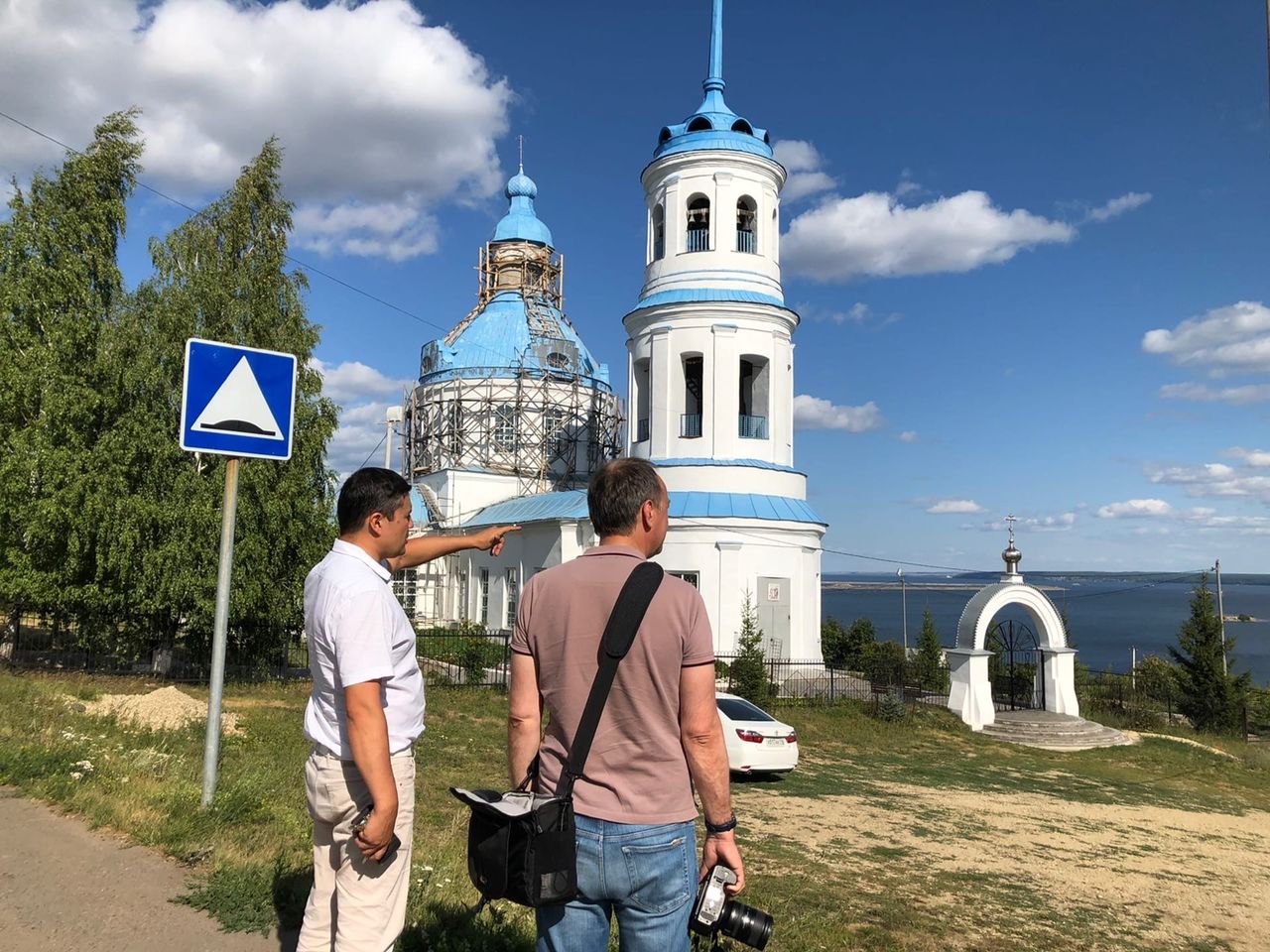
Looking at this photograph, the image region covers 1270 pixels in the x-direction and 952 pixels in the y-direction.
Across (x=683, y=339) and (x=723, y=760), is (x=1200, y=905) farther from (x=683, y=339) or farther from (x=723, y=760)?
(x=683, y=339)

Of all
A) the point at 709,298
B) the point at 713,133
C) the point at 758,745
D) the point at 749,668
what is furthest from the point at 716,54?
the point at 758,745

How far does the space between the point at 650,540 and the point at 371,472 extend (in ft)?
3.94

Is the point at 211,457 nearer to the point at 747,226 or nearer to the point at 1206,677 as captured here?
the point at 747,226

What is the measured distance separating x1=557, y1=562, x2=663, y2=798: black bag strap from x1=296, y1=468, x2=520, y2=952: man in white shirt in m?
0.74

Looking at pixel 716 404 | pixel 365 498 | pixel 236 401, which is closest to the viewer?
pixel 365 498

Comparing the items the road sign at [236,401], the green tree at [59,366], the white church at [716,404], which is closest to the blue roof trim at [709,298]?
the white church at [716,404]

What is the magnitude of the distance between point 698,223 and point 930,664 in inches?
785

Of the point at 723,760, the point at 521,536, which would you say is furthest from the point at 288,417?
the point at 521,536

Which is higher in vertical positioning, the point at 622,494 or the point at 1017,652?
the point at 622,494

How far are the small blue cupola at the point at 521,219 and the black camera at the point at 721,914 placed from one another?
4596 centimetres

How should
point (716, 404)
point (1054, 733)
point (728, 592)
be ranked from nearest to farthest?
point (1054, 733) → point (728, 592) → point (716, 404)

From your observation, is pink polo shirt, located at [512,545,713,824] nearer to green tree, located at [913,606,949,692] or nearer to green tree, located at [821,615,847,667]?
green tree, located at [913,606,949,692]

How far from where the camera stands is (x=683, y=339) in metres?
26.5

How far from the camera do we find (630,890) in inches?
112
